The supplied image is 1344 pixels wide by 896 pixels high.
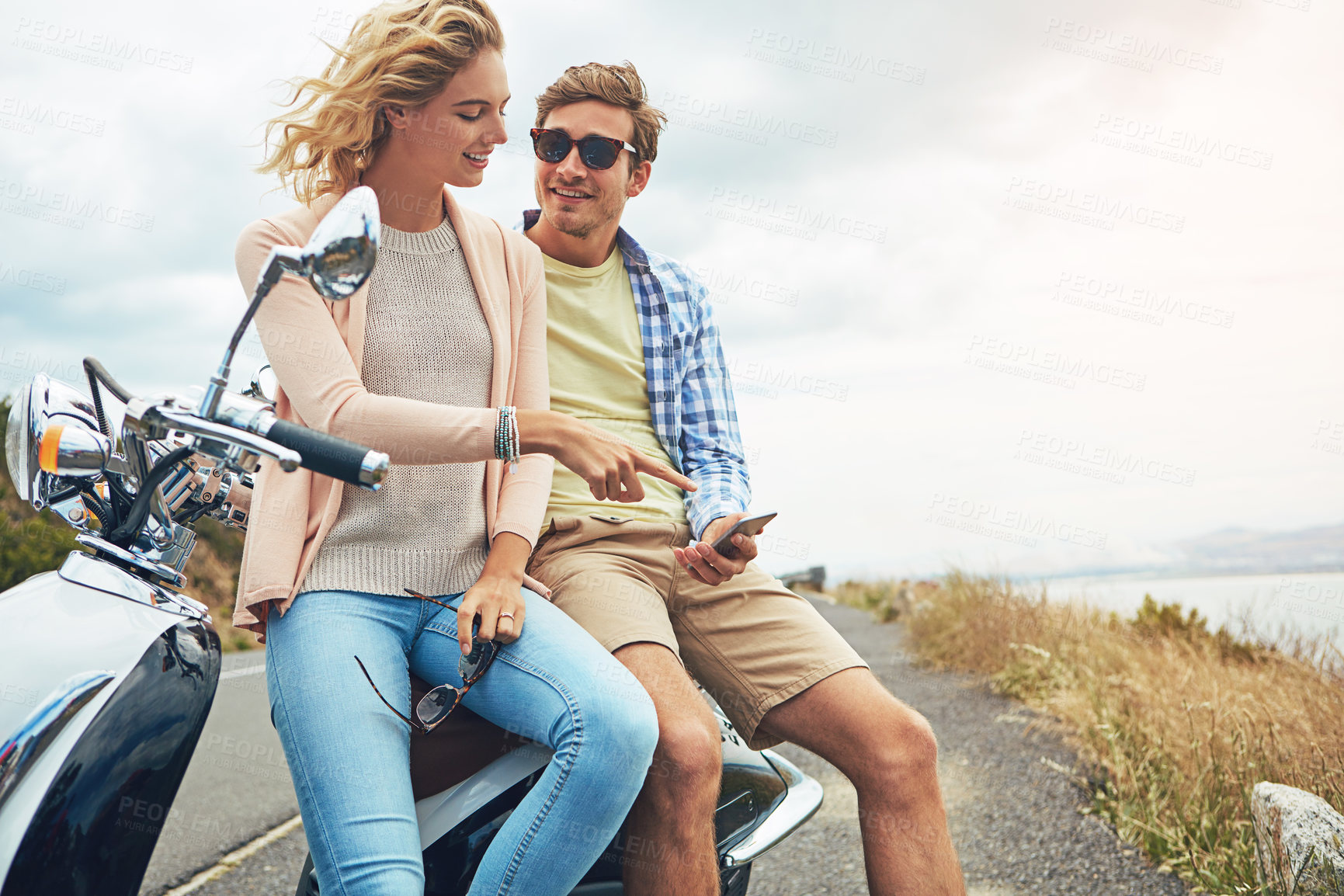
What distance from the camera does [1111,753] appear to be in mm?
3918

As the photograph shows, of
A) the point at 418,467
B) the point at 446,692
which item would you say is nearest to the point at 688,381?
the point at 418,467

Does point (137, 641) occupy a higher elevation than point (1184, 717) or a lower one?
higher

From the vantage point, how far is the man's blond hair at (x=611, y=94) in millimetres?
2438

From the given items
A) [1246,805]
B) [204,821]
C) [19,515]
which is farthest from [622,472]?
[19,515]

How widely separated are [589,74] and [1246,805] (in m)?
2.91

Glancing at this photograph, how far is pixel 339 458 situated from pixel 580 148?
60.0 inches

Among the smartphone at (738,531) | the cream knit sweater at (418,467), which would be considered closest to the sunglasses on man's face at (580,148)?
the cream knit sweater at (418,467)

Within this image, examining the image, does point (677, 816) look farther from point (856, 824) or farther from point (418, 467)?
point (856, 824)

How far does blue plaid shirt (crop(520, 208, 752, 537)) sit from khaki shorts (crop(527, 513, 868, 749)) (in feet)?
0.54

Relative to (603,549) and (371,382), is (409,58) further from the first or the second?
(603,549)

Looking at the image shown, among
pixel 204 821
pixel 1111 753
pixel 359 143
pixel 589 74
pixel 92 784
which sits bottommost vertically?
pixel 204 821

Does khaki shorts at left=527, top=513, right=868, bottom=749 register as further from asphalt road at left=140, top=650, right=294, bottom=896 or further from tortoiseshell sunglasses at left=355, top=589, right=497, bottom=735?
asphalt road at left=140, top=650, right=294, bottom=896

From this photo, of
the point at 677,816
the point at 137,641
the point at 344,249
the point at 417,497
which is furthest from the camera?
the point at 417,497

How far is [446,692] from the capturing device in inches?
58.3
